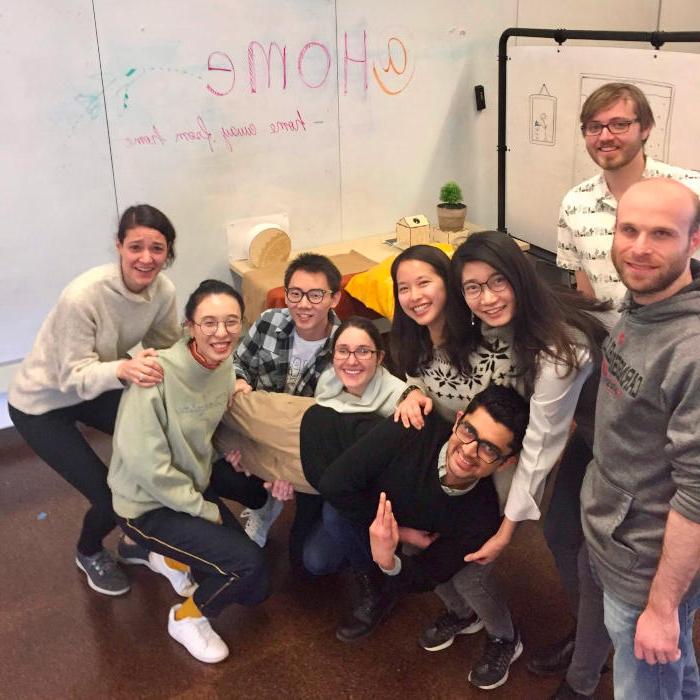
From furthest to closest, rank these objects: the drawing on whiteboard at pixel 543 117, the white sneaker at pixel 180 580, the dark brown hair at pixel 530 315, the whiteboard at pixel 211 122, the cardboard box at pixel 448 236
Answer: the cardboard box at pixel 448 236, the drawing on whiteboard at pixel 543 117, the whiteboard at pixel 211 122, the white sneaker at pixel 180 580, the dark brown hair at pixel 530 315

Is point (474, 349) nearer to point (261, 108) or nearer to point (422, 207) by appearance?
point (261, 108)

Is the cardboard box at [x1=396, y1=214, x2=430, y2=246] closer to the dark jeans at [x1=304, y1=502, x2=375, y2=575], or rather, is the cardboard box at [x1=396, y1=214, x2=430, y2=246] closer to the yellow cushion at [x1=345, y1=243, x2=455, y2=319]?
the yellow cushion at [x1=345, y1=243, x2=455, y2=319]

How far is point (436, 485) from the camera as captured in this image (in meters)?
1.83

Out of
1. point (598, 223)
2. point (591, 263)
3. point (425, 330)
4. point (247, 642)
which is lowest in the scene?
point (247, 642)

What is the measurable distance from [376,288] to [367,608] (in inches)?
54.4

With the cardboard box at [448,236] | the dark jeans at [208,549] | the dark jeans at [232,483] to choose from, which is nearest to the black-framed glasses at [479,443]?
the dark jeans at [208,549]

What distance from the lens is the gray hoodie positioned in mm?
1230

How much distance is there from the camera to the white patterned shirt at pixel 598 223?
1987mm

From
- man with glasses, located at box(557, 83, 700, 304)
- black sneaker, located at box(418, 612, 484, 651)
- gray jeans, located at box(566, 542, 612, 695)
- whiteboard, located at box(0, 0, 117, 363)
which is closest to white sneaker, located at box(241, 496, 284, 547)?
black sneaker, located at box(418, 612, 484, 651)

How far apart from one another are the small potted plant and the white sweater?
176 centimetres

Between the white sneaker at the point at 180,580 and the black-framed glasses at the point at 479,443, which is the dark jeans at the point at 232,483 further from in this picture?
the black-framed glasses at the point at 479,443

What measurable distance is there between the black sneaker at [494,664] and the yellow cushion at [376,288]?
1.40 meters

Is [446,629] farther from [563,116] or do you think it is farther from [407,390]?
[563,116]

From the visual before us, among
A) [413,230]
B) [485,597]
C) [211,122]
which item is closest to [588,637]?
[485,597]
